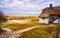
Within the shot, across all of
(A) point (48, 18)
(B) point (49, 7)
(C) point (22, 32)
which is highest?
(B) point (49, 7)

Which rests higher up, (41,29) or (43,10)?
(43,10)

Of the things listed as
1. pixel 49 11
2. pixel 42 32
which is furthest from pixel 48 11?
pixel 42 32

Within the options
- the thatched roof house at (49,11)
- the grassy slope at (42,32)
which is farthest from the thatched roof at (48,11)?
the grassy slope at (42,32)

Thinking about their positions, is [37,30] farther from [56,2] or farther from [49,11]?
[56,2]

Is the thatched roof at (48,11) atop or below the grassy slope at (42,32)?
atop

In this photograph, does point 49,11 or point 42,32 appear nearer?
point 42,32

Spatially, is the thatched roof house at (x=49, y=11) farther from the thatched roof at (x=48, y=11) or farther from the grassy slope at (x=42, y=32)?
the grassy slope at (x=42, y=32)

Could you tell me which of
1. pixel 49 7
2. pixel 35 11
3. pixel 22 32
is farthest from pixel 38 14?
pixel 22 32

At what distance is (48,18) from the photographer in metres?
3.37

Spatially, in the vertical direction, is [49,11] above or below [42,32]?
above

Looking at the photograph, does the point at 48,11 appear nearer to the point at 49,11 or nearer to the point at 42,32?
the point at 49,11

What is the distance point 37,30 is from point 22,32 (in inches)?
13.4

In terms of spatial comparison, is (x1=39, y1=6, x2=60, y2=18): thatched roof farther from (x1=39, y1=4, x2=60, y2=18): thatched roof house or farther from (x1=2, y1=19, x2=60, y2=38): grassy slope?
(x1=2, y1=19, x2=60, y2=38): grassy slope

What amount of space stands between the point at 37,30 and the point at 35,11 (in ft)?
1.48
